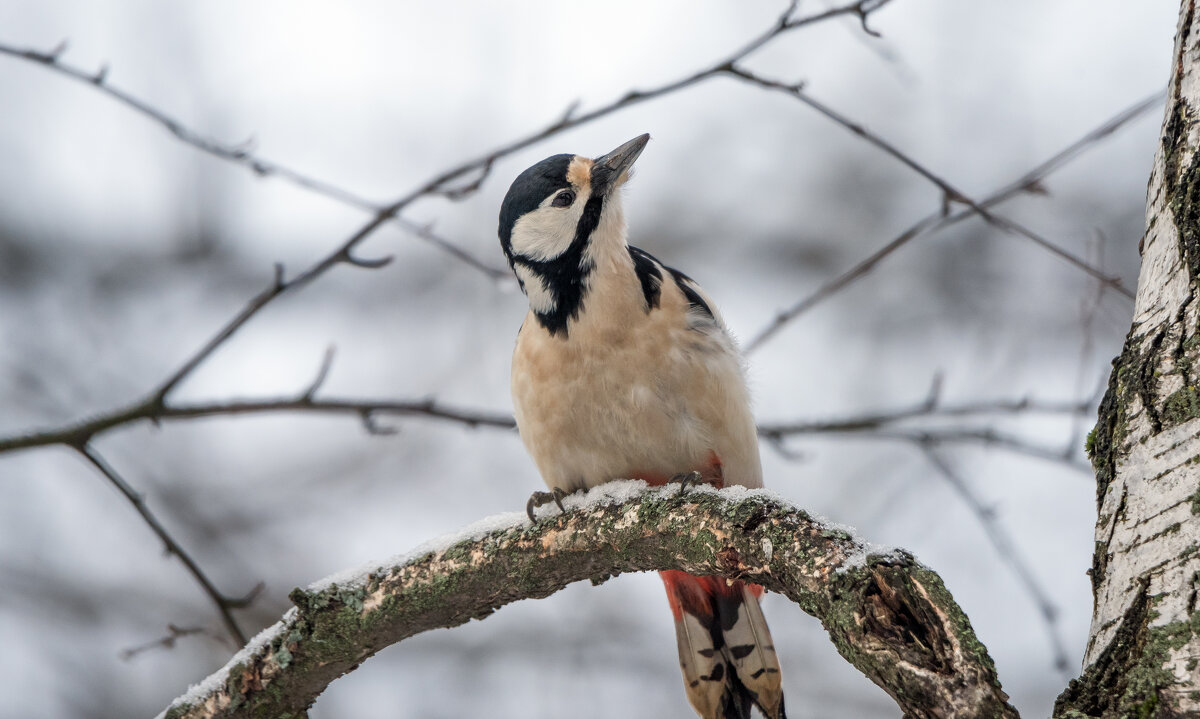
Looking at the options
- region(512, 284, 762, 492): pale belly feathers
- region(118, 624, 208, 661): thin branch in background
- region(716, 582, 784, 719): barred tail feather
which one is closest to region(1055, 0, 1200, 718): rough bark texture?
region(512, 284, 762, 492): pale belly feathers

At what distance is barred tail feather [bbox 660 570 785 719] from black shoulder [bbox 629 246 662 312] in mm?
945

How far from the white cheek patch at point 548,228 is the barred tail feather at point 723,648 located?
1.25m

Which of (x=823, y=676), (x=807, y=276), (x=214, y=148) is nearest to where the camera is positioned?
(x=214, y=148)

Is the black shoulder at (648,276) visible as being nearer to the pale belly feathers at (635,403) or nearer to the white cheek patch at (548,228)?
the pale belly feathers at (635,403)

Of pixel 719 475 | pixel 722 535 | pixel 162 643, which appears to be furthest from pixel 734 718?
pixel 162 643

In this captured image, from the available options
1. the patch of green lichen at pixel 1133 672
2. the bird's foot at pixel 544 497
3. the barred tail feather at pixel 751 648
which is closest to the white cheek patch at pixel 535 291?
the bird's foot at pixel 544 497

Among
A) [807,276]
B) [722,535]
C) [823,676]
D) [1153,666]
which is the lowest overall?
[1153,666]

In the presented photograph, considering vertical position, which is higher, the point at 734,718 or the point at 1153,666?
the point at 734,718

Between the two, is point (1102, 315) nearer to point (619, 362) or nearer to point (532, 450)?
point (619, 362)

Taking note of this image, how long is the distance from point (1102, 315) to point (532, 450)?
209 cm

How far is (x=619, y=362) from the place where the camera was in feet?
10.9

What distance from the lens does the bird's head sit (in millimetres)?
3658

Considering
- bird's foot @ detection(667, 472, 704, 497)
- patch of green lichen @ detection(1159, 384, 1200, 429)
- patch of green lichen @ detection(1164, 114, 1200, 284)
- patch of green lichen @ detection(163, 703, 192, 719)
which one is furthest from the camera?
bird's foot @ detection(667, 472, 704, 497)

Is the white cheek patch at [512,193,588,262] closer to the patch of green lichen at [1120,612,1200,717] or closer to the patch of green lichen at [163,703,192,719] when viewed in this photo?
the patch of green lichen at [163,703,192,719]
